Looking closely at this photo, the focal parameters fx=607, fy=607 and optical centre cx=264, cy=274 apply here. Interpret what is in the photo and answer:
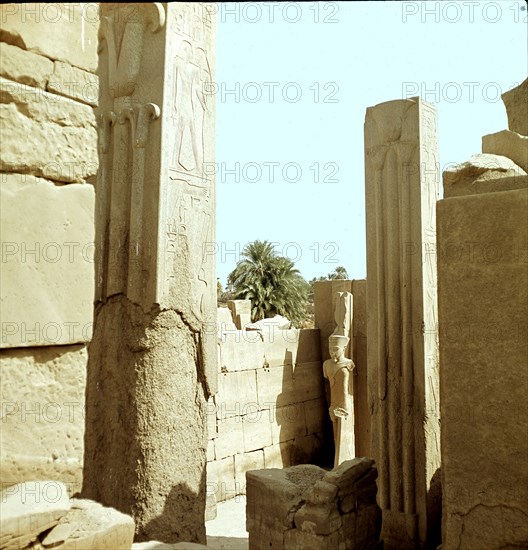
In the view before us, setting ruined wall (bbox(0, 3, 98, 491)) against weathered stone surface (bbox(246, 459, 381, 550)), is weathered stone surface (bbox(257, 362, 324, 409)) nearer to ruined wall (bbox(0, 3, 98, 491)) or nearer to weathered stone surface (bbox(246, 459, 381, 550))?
weathered stone surface (bbox(246, 459, 381, 550))

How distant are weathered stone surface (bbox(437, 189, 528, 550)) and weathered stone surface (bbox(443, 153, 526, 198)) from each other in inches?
8.0

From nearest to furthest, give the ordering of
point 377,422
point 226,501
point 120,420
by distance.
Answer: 1. point 120,420
2. point 377,422
3. point 226,501

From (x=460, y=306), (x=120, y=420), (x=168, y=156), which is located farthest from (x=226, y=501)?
(x=460, y=306)

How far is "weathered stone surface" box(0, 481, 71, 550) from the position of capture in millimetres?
1786

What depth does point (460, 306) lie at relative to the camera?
2982mm

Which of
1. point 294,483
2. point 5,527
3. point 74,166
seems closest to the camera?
point 5,527

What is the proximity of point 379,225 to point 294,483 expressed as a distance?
8.15 feet

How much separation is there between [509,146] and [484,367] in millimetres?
1314

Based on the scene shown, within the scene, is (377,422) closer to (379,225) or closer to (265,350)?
(379,225)

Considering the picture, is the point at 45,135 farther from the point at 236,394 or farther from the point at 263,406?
the point at 263,406

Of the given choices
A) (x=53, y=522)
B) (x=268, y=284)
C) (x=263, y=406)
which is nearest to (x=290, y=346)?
(x=263, y=406)

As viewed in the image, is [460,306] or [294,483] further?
[294,483]

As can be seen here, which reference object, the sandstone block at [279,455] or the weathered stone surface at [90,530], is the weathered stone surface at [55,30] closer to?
the weathered stone surface at [90,530]

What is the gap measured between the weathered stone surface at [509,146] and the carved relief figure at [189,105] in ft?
6.53
